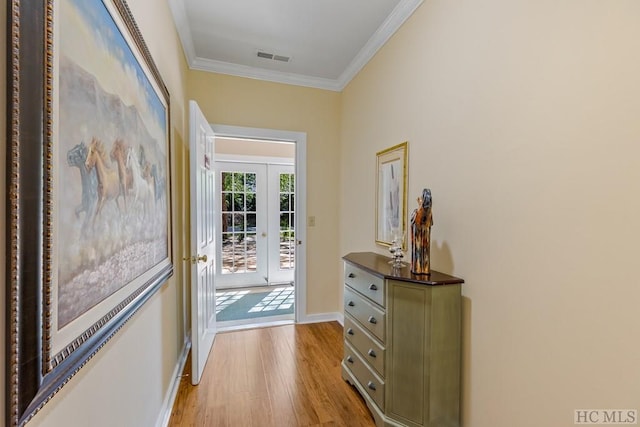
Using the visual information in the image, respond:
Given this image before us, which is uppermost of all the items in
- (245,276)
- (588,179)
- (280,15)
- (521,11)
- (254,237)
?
(280,15)

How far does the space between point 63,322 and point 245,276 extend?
399 cm

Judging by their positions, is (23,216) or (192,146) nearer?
(23,216)

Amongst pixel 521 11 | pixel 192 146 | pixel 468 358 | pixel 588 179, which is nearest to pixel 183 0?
pixel 192 146

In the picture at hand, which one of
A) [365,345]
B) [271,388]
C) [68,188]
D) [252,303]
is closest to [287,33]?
[68,188]

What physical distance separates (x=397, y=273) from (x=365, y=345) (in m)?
0.57

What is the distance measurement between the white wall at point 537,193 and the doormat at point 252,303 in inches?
94.2

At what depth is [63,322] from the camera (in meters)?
0.70

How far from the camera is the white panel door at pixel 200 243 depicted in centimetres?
207

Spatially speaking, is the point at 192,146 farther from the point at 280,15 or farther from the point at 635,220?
the point at 635,220

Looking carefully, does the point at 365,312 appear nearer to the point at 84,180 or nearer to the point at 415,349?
the point at 415,349

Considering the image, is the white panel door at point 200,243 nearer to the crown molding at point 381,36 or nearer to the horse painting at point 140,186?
the horse painting at point 140,186

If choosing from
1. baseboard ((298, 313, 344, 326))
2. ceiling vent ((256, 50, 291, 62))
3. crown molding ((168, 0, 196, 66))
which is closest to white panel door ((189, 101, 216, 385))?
crown molding ((168, 0, 196, 66))

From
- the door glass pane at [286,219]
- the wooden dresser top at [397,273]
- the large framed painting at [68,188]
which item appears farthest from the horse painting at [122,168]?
the door glass pane at [286,219]

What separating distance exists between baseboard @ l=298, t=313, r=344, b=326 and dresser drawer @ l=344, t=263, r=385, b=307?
1263mm
